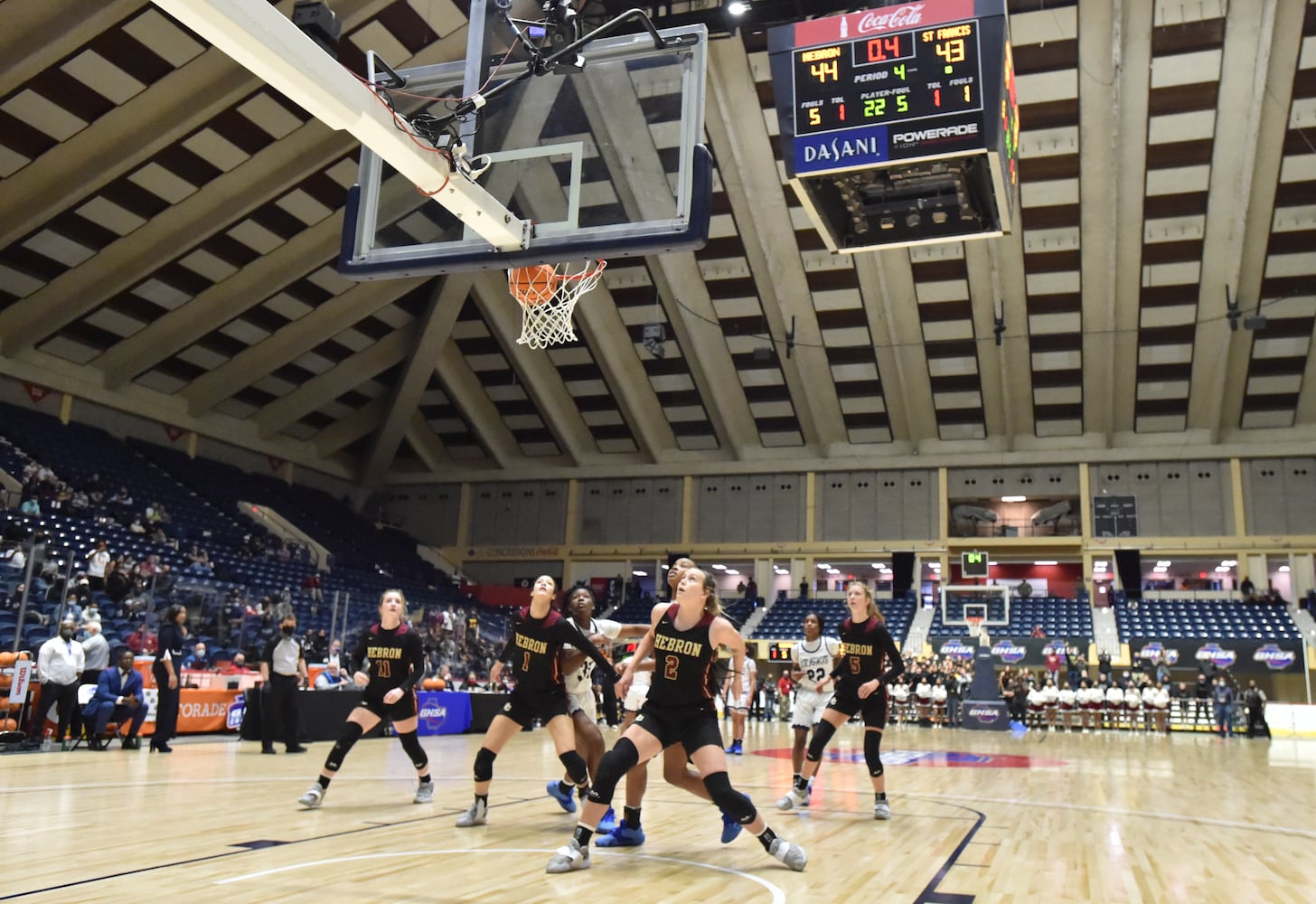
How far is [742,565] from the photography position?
4156 cm

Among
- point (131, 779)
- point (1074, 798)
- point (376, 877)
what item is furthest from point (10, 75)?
point (1074, 798)

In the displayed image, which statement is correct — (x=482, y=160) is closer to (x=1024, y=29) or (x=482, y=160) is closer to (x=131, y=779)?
(x=131, y=779)

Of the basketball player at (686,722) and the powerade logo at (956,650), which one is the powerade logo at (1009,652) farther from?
the basketball player at (686,722)

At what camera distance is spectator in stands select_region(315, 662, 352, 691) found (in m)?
17.8

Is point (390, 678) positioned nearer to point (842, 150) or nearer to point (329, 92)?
point (329, 92)

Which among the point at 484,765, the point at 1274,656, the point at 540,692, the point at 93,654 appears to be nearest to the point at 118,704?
the point at 93,654

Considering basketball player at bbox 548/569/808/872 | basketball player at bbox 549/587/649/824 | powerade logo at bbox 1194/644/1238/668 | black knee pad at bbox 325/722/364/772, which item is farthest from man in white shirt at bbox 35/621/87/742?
powerade logo at bbox 1194/644/1238/668

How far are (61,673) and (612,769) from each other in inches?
391

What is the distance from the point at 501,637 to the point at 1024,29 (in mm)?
19450

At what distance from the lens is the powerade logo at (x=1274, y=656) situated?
2641 cm

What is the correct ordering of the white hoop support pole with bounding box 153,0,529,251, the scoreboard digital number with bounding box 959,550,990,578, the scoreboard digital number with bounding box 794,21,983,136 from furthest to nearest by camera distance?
the scoreboard digital number with bounding box 959,550,990,578, the scoreboard digital number with bounding box 794,21,983,136, the white hoop support pole with bounding box 153,0,529,251

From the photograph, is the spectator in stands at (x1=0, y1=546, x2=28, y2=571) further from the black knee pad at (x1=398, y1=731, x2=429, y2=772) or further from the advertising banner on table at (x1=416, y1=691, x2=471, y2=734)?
the black knee pad at (x1=398, y1=731, x2=429, y2=772)

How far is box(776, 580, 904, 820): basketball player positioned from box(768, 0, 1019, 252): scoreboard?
15.5 ft

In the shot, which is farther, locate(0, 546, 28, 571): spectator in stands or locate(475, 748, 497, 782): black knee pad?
locate(0, 546, 28, 571): spectator in stands
